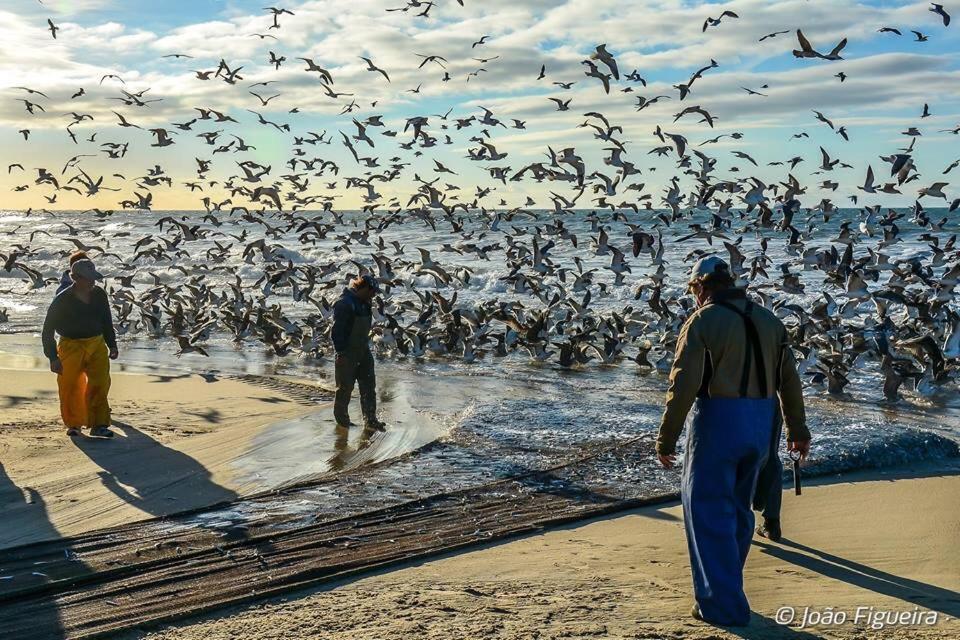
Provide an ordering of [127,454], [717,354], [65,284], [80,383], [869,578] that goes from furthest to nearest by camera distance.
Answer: [65,284] < [80,383] < [127,454] < [869,578] < [717,354]

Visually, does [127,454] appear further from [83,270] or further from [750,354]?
[750,354]

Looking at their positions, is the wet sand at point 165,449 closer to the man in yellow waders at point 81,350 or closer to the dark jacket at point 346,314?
the man in yellow waders at point 81,350

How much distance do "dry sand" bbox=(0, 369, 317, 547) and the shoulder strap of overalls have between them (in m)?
4.88

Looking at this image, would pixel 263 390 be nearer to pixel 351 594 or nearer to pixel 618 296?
pixel 351 594

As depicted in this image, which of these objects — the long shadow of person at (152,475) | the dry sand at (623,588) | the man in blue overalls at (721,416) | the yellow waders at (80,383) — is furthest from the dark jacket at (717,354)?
the yellow waders at (80,383)

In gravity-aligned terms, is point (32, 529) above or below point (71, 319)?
below

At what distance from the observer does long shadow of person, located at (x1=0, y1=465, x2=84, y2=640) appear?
6.11m

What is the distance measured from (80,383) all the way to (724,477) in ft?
26.6

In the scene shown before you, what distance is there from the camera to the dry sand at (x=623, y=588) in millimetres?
5977

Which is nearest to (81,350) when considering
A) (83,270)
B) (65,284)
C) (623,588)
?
(83,270)

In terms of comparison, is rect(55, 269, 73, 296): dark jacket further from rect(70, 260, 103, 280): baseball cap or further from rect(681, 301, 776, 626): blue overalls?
rect(681, 301, 776, 626): blue overalls

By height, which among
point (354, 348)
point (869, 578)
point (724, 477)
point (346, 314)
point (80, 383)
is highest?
point (346, 314)

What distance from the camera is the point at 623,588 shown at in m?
6.64

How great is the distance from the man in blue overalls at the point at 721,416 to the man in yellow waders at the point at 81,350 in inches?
297
